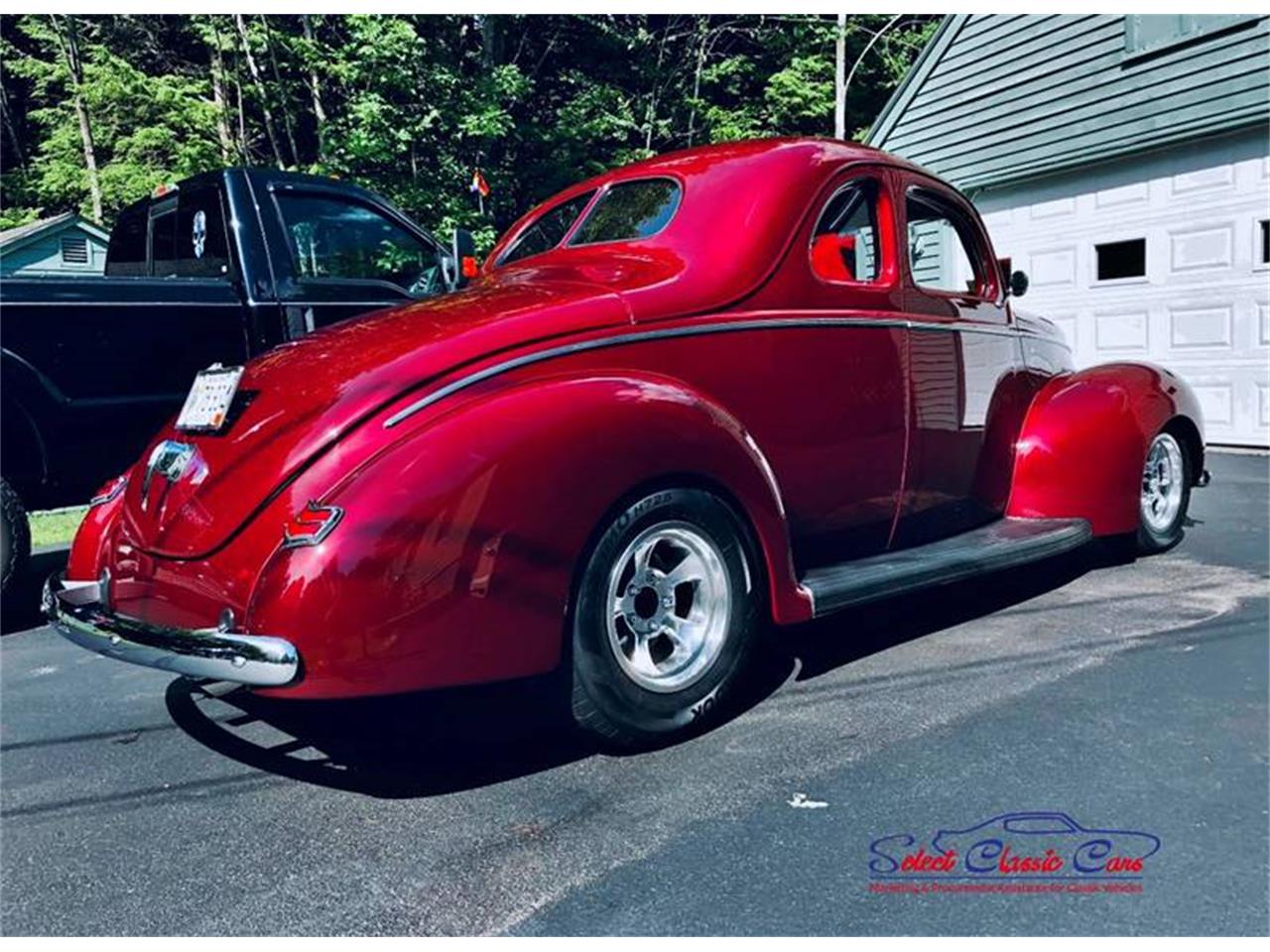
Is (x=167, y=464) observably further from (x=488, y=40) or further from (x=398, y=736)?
(x=488, y=40)

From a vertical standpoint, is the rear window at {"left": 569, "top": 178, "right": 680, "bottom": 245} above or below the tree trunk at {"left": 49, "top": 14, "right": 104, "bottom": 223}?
below

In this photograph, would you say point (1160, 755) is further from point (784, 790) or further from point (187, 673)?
point (187, 673)

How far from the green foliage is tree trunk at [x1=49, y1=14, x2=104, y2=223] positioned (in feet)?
0.43

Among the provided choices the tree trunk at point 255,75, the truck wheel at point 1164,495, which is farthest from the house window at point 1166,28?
the tree trunk at point 255,75

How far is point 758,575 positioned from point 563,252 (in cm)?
162

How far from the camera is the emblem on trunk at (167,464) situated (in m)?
3.06

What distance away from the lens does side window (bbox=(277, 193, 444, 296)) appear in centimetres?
556

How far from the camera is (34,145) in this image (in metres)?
26.3

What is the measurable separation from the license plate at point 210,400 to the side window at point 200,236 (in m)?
2.37

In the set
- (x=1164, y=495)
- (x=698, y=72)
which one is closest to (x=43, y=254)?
(x=698, y=72)

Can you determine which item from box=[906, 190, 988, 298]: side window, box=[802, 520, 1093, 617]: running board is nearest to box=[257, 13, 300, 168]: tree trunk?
box=[906, 190, 988, 298]: side window

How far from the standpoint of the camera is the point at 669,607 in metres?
3.06

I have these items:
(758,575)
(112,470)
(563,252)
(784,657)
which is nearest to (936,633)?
(784,657)

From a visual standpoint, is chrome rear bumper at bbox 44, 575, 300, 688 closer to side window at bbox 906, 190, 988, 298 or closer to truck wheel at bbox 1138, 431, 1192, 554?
side window at bbox 906, 190, 988, 298
